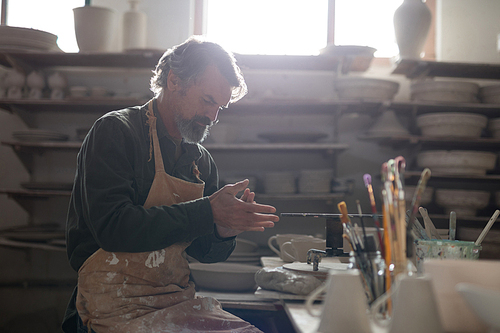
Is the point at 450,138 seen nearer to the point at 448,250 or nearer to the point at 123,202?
the point at 448,250

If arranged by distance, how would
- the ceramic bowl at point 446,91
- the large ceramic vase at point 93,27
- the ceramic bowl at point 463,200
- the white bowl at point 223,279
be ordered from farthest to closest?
1. the large ceramic vase at point 93,27
2. the ceramic bowl at point 446,91
3. the ceramic bowl at point 463,200
4. the white bowl at point 223,279

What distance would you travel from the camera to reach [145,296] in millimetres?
1364

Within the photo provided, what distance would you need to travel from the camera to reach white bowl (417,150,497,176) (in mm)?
3000

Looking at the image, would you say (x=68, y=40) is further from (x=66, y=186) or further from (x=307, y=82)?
(x=307, y=82)

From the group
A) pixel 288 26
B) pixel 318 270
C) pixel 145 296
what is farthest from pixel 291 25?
pixel 145 296

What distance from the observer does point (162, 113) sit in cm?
169

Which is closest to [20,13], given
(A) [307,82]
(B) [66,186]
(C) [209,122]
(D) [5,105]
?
(D) [5,105]

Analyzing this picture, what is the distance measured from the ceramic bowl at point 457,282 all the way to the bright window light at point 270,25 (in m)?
3.16

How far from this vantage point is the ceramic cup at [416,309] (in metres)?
0.71

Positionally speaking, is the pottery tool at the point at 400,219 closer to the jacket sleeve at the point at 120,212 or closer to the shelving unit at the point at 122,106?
the jacket sleeve at the point at 120,212

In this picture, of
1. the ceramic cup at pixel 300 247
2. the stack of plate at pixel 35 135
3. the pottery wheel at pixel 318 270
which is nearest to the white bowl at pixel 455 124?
the ceramic cup at pixel 300 247

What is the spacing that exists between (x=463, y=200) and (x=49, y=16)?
4.14 meters

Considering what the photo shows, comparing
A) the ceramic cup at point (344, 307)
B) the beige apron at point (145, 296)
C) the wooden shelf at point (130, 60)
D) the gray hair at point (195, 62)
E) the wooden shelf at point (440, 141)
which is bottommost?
the beige apron at point (145, 296)

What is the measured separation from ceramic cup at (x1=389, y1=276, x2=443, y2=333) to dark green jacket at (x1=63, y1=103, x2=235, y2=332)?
74 cm
